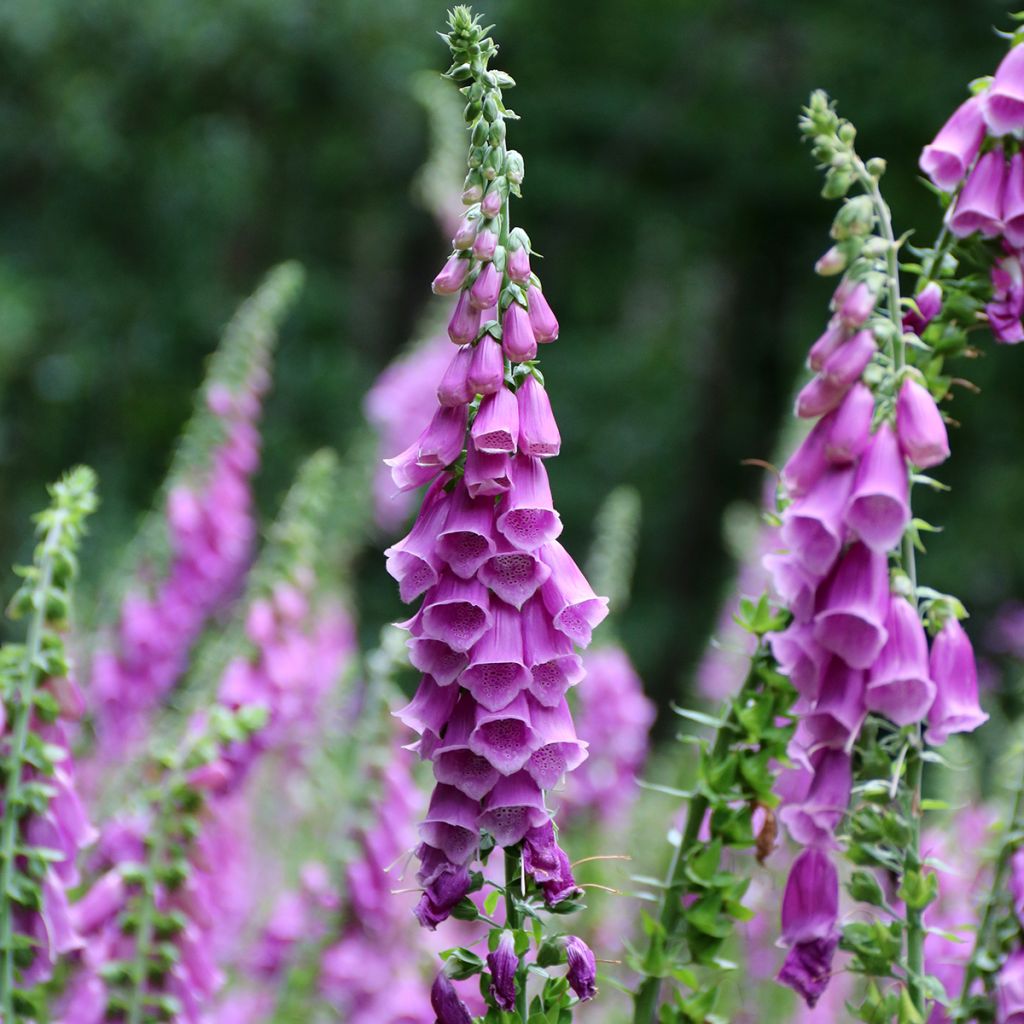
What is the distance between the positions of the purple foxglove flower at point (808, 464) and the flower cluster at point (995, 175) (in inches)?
7.5

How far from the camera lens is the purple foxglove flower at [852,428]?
3.27ft

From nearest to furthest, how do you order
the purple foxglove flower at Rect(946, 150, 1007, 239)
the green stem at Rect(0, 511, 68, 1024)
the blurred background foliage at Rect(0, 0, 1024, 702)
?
the purple foxglove flower at Rect(946, 150, 1007, 239) < the green stem at Rect(0, 511, 68, 1024) < the blurred background foliage at Rect(0, 0, 1024, 702)

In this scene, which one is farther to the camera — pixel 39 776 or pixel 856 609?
pixel 39 776

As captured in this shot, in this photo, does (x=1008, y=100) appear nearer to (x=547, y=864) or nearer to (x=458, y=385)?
(x=458, y=385)

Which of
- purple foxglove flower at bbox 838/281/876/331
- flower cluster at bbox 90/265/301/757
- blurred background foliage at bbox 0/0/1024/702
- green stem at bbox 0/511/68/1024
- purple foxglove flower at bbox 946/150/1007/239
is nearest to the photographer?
purple foxglove flower at bbox 838/281/876/331

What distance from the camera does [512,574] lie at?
39.3 inches

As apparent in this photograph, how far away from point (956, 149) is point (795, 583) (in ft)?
1.26

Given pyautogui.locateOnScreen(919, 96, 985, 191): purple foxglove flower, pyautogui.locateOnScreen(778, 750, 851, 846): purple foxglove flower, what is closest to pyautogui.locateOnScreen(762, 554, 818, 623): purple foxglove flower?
pyautogui.locateOnScreen(778, 750, 851, 846): purple foxglove flower

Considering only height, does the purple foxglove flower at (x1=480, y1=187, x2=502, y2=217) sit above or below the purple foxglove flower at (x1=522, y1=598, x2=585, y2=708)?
above

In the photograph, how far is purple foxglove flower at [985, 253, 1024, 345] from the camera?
1095 mm

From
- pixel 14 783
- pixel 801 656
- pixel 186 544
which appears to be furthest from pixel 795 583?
pixel 186 544

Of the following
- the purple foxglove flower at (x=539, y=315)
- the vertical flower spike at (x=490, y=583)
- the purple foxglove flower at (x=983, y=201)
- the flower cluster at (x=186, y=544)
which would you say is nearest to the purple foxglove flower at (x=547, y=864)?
the vertical flower spike at (x=490, y=583)

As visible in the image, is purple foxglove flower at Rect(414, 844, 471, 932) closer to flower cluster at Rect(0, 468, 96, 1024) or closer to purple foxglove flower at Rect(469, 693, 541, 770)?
purple foxglove flower at Rect(469, 693, 541, 770)

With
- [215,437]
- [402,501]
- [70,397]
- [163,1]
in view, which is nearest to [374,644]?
[70,397]
